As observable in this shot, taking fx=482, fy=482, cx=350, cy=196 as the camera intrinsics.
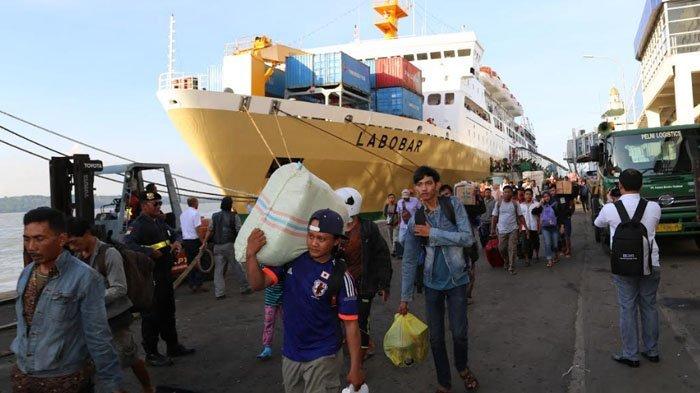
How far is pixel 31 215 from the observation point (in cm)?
Answer: 224

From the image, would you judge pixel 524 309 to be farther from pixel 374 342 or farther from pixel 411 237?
pixel 411 237

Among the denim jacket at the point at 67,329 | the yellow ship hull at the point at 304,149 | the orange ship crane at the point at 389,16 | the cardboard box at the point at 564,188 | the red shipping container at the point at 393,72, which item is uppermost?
the orange ship crane at the point at 389,16

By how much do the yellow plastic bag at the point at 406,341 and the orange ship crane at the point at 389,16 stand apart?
1103 inches

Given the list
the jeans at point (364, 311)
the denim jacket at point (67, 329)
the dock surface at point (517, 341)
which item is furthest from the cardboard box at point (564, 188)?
the denim jacket at point (67, 329)

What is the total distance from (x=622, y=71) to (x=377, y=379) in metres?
29.4

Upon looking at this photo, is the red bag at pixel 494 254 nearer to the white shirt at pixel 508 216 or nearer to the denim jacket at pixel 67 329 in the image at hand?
the white shirt at pixel 508 216

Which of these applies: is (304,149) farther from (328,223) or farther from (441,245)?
(328,223)

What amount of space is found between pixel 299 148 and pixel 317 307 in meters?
14.8

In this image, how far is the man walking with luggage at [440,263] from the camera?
3658mm

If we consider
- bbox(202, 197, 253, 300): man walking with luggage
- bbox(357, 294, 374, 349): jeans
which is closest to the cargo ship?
bbox(202, 197, 253, 300): man walking with luggage

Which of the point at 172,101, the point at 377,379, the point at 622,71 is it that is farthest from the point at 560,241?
the point at 622,71

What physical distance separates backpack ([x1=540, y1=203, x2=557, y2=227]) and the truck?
1021mm

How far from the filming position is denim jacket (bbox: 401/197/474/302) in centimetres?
363

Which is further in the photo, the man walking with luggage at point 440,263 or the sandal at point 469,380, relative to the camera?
the sandal at point 469,380
